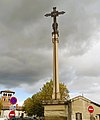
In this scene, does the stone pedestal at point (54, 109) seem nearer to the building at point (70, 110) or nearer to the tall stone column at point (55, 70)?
the building at point (70, 110)

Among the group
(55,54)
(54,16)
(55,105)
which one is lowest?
(55,105)

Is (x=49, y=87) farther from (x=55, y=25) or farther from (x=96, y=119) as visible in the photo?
(x=55, y=25)

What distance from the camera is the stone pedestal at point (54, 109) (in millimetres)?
28625

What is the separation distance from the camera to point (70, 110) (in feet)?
103

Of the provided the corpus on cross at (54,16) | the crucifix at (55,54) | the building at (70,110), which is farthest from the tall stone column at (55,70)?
the building at (70,110)

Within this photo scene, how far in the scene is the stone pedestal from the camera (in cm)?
2862

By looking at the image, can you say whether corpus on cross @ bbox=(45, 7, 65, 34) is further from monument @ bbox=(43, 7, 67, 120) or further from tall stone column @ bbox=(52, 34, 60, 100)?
monument @ bbox=(43, 7, 67, 120)

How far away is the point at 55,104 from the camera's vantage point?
28641mm

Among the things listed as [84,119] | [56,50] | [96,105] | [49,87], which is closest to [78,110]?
[84,119]

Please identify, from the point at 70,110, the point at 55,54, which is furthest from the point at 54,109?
the point at 55,54

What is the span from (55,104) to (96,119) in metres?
10.9

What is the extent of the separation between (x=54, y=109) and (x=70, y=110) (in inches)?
145

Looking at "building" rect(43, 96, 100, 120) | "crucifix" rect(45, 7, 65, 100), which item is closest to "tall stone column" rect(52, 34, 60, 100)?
"crucifix" rect(45, 7, 65, 100)

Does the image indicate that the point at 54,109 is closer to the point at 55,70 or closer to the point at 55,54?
the point at 55,70
